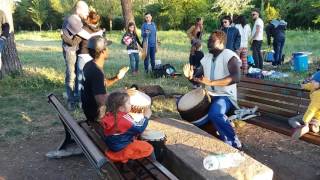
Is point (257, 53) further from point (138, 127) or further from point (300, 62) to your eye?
point (138, 127)

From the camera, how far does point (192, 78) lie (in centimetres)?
521

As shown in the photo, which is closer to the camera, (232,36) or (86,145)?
(86,145)

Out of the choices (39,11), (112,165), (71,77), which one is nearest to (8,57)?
(71,77)

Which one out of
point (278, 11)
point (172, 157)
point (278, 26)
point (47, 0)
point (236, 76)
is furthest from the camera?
point (47, 0)

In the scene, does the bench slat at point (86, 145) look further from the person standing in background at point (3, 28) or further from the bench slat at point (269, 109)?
the person standing in background at point (3, 28)

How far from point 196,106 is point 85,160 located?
158cm

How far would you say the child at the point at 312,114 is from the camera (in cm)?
465

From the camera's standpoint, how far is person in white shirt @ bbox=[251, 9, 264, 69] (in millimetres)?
11927

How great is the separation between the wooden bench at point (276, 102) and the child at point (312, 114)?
2.8 inches

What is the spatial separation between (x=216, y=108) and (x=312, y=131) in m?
1.10

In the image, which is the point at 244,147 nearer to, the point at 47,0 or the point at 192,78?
the point at 192,78

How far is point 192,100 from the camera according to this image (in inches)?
207

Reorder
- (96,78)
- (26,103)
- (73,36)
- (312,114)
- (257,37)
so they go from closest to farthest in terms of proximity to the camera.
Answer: (96,78), (312,114), (73,36), (26,103), (257,37)

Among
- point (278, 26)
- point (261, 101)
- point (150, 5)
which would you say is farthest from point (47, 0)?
point (261, 101)
